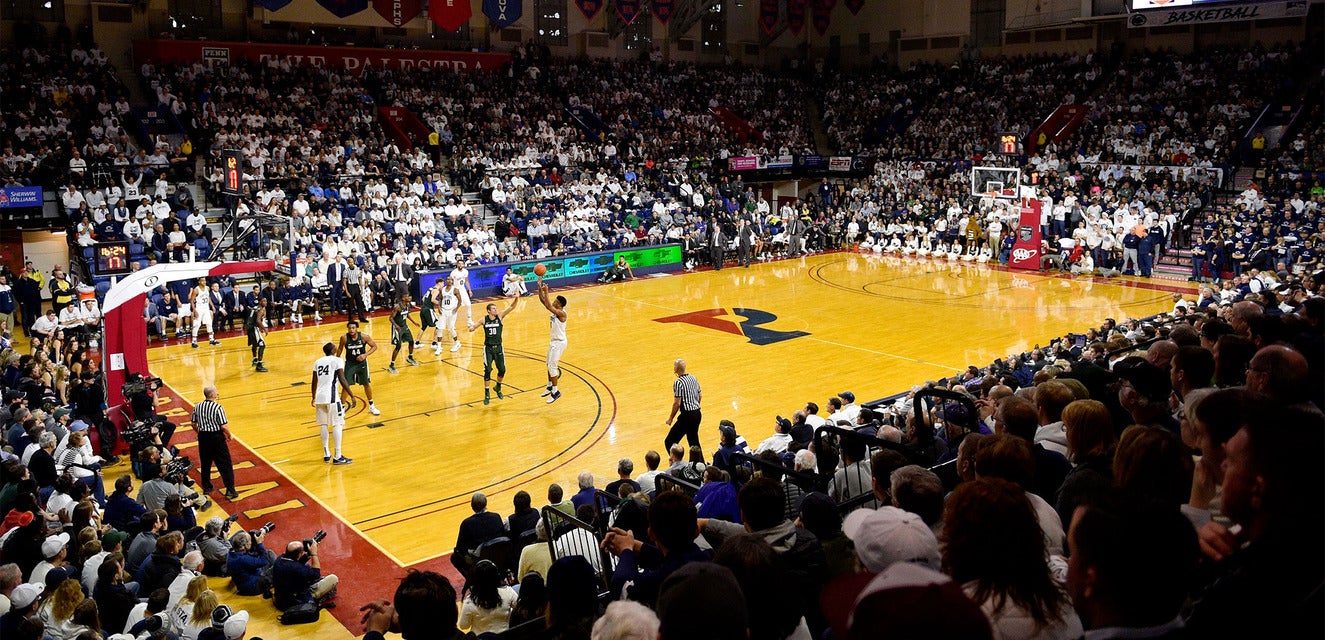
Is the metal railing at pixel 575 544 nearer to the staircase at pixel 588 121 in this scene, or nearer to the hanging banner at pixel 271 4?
the hanging banner at pixel 271 4

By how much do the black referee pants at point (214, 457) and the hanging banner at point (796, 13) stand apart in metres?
40.5

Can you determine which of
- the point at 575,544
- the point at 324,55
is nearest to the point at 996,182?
the point at 324,55

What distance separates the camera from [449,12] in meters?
36.3

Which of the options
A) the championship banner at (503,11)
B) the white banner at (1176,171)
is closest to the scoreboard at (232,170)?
the championship banner at (503,11)

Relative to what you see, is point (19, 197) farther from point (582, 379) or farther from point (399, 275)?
point (582, 379)

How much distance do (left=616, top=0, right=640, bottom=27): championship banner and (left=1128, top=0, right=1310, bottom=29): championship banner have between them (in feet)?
61.2

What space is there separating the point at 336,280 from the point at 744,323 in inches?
398

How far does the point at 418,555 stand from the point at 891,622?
9174mm

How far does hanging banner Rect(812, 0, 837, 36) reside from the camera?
159ft

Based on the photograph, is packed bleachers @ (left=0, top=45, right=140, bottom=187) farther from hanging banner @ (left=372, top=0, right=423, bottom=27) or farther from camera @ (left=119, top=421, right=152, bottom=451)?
camera @ (left=119, top=421, right=152, bottom=451)

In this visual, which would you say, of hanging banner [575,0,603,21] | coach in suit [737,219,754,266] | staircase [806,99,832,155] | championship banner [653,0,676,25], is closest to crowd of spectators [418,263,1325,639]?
coach in suit [737,219,754,266]

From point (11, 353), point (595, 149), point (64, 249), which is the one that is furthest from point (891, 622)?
point (595, 149)

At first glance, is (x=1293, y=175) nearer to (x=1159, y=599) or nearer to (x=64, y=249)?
(x=1159, y=599)

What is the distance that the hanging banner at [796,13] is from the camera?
A: 157 feet
